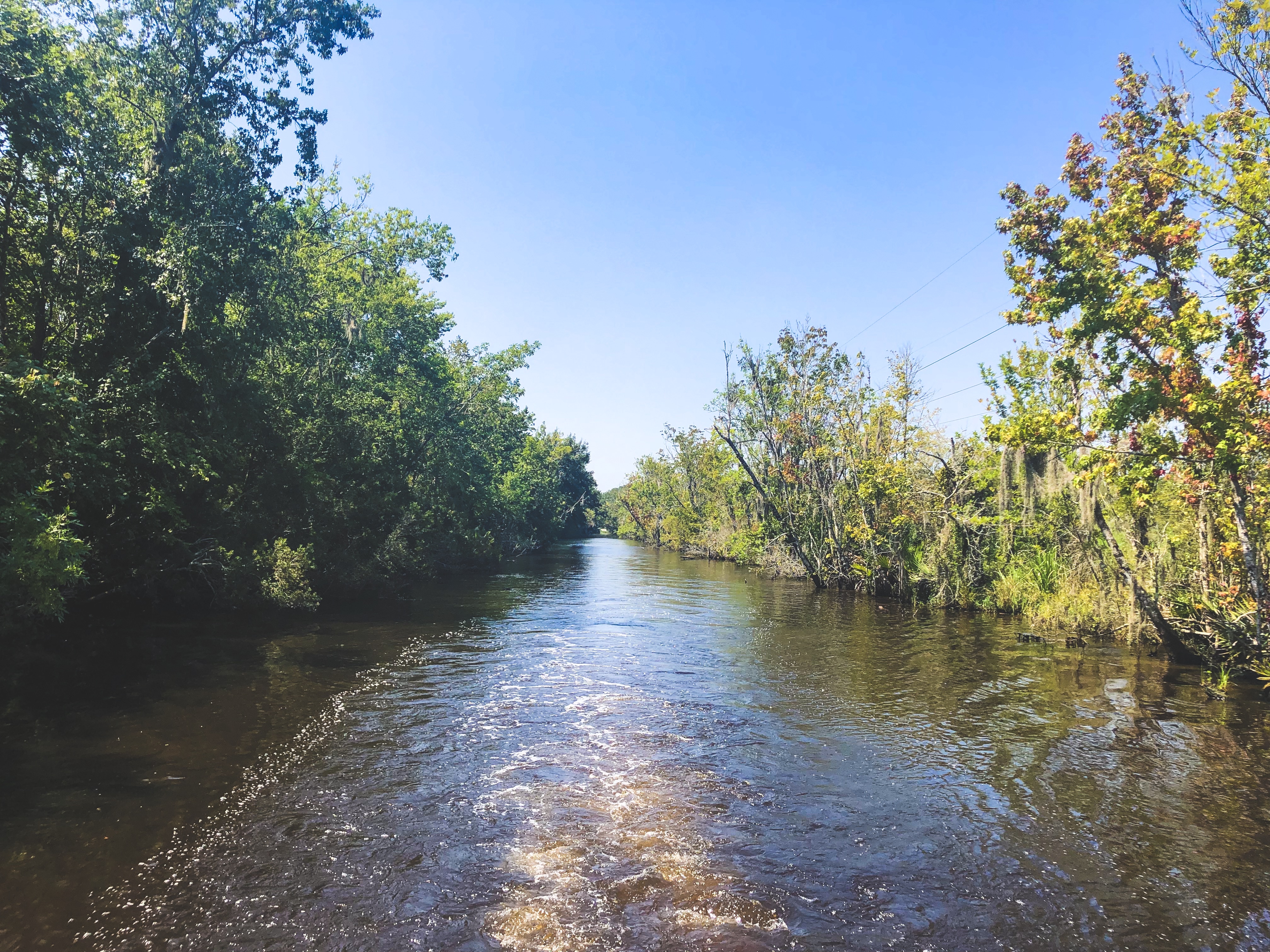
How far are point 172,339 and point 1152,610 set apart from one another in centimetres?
2265

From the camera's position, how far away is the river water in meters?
5.21

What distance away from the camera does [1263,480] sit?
1120 cm

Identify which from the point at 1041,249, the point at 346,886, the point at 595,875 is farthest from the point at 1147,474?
the point at 346,886

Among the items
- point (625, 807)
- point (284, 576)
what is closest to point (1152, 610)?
point (625, 807)

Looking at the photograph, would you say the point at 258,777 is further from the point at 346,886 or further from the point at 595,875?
the point at 595,875

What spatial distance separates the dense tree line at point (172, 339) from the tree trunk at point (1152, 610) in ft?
61.2

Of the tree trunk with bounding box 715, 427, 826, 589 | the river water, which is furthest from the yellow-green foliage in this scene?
the tree trunk with bounding box 715, 427, 826, 589

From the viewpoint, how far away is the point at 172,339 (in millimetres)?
15578

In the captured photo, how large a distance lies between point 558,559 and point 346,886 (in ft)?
157

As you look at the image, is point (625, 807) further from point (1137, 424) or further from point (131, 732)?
point (1137, 424)

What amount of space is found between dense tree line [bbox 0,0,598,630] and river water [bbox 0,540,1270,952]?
345 centimetres

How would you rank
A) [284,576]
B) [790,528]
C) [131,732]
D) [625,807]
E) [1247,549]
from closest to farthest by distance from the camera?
1. [625,807]
2. [131,732]
3. [1247,549]
4. [284,576]
5. [790,528]

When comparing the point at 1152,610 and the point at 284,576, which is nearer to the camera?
the point at 1152,610

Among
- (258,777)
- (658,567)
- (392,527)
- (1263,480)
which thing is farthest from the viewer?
(658,567)
